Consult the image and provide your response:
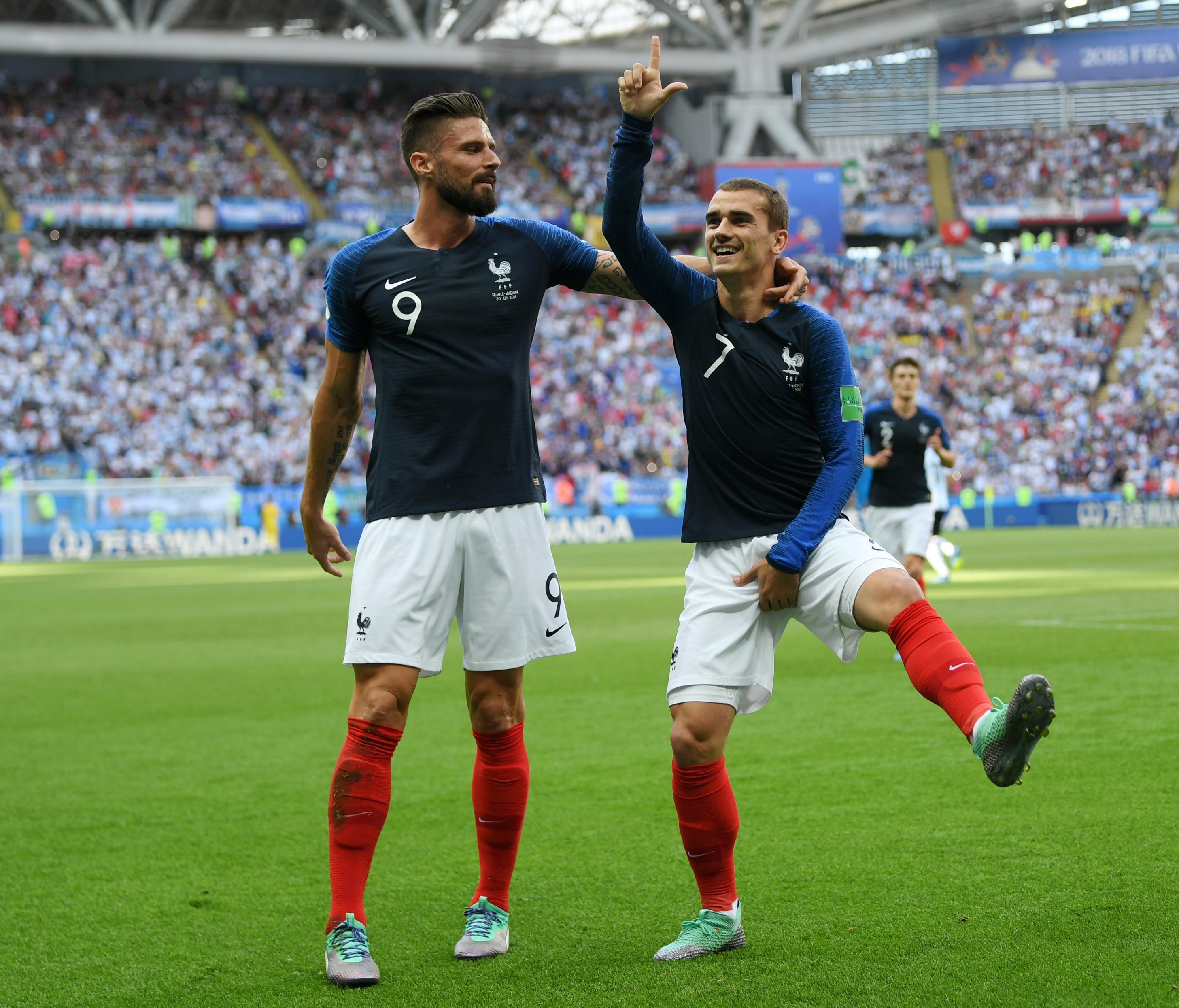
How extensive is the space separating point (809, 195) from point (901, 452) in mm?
36668

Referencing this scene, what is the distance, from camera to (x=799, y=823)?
561cm

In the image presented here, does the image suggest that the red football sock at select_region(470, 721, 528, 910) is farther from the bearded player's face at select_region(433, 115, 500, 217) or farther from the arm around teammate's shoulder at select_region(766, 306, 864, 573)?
the bearded player's face at select_region(433, 115, 500, 217)

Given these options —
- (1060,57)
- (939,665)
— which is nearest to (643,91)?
(939,665)

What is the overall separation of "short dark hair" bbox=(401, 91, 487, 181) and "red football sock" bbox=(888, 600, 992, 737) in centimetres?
194

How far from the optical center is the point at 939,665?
3.75 m

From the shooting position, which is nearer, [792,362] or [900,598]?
[900,598]

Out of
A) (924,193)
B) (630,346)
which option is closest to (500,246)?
(630,346)

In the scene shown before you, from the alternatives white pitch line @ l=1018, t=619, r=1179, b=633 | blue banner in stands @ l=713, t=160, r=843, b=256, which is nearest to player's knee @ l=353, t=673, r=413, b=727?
white pitch line @ l=1018, t=619, r=1179, b=633

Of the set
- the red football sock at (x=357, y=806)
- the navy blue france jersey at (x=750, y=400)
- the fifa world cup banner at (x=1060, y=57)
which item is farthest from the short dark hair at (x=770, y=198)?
the fifa world cup banner at (x=1060, y=57)

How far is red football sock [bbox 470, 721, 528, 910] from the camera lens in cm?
433

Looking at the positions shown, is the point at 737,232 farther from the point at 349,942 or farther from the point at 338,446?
the point at 349,942

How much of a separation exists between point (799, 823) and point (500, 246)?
2.66 m

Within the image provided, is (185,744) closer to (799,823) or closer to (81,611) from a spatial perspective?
(799,823)

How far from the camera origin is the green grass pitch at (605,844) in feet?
12.4
